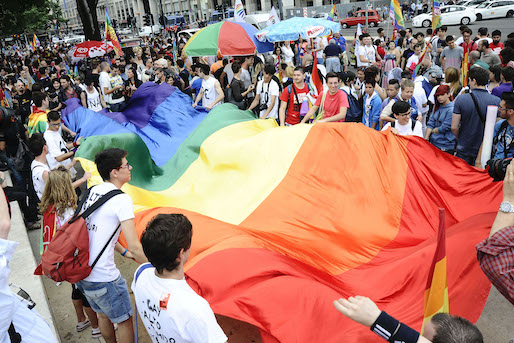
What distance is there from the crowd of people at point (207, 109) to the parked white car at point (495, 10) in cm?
1807

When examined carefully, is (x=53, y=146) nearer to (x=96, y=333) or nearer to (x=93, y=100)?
(x=96, y=333)

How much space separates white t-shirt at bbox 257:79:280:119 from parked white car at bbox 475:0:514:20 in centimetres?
2463

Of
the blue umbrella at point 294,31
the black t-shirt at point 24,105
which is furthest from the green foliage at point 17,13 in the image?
the blue umbrella at point 294,31

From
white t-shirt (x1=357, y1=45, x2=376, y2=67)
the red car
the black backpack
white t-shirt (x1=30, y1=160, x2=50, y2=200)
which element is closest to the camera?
white t-shirt (x1=30, y1=160, x2=50, y2=200)

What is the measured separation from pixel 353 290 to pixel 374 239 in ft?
2.46

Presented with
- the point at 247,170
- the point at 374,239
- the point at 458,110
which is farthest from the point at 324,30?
the point at 374,239

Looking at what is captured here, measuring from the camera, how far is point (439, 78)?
7.52m

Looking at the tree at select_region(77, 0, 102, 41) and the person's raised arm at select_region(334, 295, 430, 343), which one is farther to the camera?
the tree at select_region(77, 0, 102, 41)

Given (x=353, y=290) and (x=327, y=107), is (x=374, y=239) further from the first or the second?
(x=327, y=107)

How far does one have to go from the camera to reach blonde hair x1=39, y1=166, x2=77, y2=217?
3465 millimetres

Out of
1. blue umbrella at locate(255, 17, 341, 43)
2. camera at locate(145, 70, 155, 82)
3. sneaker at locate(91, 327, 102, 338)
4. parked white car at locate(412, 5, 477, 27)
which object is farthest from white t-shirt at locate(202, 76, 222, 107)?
parked white car at locate(412, 5, 477, 27)

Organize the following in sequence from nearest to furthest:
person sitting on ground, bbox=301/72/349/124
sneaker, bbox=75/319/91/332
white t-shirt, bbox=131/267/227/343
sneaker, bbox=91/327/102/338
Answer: white t-shirt, bbox=131/267/227/343 → sneaker, bbox=91/327/102/338 → sneaker, bbox=75/319/91/332 → person sitting on ground, bbox=301/72/349/124

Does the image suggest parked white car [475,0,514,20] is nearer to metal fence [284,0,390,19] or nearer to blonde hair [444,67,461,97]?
metal fence [284,0,390,19]

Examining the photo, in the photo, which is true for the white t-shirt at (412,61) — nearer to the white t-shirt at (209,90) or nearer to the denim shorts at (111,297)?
the white t-shirt at (209,90)
